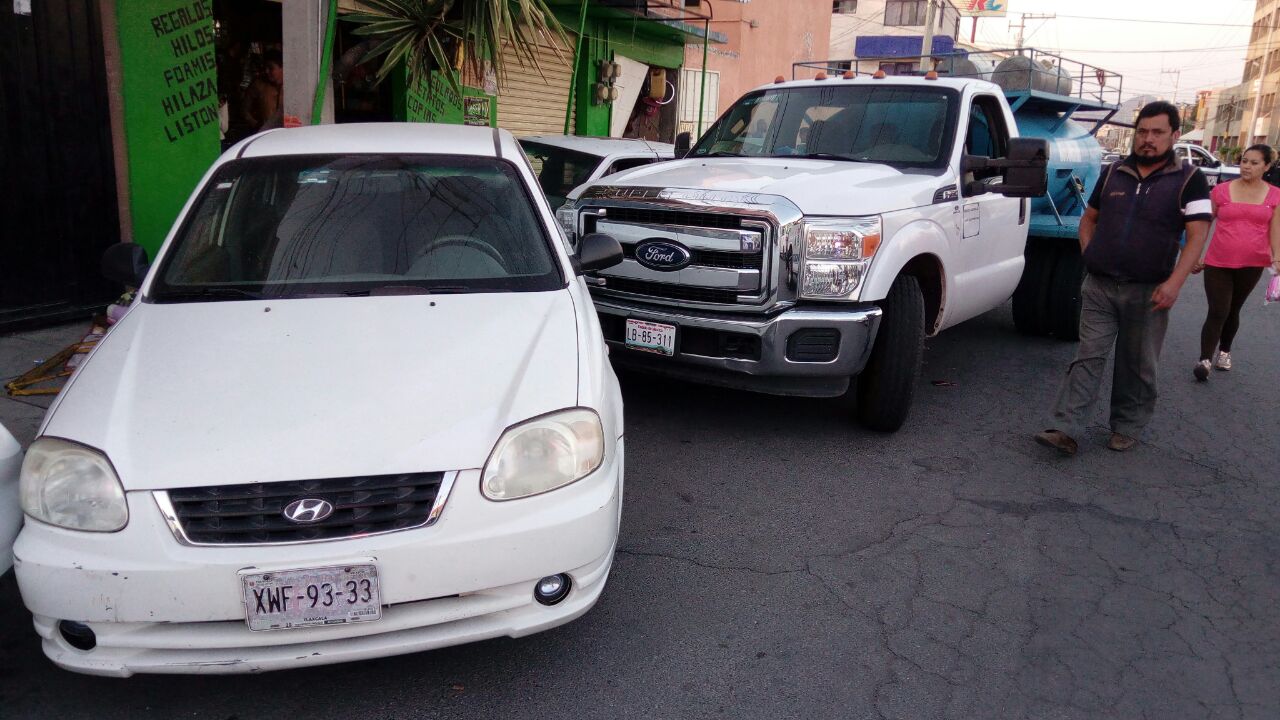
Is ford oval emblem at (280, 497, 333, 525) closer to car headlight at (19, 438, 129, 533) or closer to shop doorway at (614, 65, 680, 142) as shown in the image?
car headlight at (19, 438, 129, 533)

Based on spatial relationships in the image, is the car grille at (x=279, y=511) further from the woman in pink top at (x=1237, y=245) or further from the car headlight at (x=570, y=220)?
the woman in pink top at (x=1237, y=245)

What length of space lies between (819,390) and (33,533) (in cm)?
350

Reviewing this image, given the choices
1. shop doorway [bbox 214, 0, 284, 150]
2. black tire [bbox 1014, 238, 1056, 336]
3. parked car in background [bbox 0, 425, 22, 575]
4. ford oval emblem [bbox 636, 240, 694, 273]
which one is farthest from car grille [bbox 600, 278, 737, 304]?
shop doorway [bbox 214, 0, 284, 150]

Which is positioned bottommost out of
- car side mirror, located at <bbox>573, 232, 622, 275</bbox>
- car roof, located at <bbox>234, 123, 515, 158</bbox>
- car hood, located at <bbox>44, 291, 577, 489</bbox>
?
car hood, located at <bbox>44, 291, 577, 489</bbox>

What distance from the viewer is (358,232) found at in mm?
3781

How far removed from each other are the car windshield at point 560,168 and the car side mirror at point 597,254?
11.4 feet

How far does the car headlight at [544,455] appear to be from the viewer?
268 cm

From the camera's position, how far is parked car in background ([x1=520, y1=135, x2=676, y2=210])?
24.6ft

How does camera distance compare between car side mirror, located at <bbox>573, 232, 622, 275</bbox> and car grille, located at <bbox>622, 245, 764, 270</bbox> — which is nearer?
car side mirror, located at <bbox>573, 232, 622, 275</bbox>

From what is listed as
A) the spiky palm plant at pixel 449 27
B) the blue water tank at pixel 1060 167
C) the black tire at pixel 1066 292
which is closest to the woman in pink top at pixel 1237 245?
the black tire at pixel 1066 292

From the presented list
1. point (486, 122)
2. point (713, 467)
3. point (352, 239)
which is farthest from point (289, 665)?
point (486, 122)

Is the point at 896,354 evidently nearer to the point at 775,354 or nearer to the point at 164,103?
the point at 775,354

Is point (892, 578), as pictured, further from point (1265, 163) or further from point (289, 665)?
point (1265, 163)

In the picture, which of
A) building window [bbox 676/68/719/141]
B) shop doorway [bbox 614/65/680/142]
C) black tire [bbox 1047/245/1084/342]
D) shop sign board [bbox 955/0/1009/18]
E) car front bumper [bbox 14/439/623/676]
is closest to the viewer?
car front bumper [bbox 14/439/623/676]
